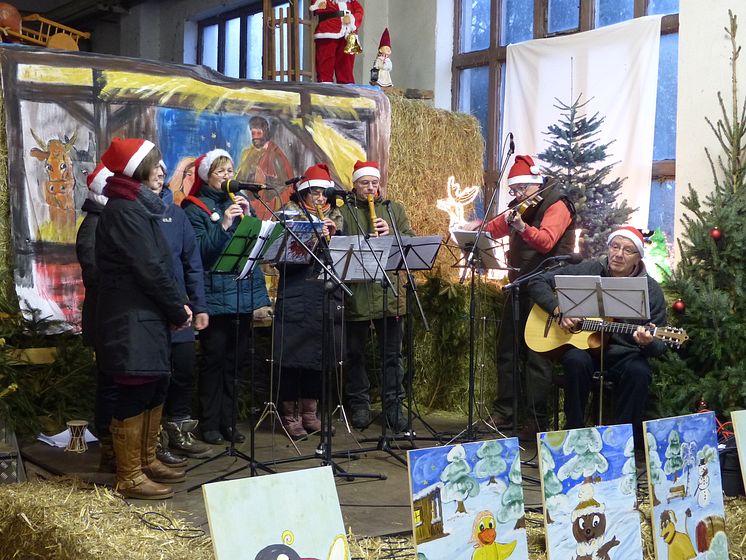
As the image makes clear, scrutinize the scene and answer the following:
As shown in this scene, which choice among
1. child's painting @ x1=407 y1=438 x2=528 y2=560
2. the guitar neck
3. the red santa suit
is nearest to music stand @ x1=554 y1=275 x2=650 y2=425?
the guitar neck

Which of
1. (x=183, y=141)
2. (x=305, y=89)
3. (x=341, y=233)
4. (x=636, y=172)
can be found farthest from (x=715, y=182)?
(x=183, y=141)

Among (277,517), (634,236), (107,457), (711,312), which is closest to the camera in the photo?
(277,517)

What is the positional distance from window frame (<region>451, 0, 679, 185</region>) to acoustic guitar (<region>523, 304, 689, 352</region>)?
2.57 metres

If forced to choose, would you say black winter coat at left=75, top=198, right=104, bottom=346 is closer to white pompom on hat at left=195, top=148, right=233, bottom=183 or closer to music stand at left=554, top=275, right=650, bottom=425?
white pompom on hat at left=195, top=148, right=233, bottom=183

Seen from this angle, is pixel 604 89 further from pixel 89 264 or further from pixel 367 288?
pixel 89 264

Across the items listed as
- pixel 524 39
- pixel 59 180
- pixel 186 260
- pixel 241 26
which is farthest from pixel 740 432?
pixel 241 26

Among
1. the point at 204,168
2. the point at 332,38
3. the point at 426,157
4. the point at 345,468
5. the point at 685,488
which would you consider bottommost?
the point at 345,468

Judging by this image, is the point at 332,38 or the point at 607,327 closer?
the point at 607,327

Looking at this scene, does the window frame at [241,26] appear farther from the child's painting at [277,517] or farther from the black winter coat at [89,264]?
the child's painting at [277,517]

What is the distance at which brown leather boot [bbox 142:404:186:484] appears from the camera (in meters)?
4.21

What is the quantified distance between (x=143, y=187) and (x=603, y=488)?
2.20 meters

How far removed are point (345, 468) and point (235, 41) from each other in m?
8.01

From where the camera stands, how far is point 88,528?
3.49 meters

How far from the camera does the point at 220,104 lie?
616 cm
